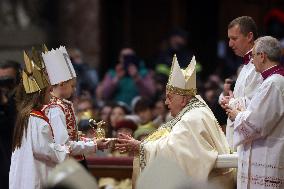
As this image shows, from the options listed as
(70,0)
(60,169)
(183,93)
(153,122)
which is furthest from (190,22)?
(60,169)

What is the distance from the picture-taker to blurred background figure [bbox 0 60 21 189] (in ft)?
35.8

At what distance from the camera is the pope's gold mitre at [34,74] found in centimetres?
955

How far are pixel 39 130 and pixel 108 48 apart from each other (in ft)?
32.5

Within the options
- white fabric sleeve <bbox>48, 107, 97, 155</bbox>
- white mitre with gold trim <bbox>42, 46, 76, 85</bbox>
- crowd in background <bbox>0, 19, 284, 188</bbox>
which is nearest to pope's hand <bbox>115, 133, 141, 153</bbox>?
white fabric sleeve <bbox>48, 107, 97, 155</bbox>

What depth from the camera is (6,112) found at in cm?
1102

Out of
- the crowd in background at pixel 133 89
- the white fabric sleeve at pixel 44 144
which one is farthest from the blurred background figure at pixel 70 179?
the crowd in background at pixel 133 89

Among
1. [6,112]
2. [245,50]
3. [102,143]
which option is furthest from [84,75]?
[102,143]

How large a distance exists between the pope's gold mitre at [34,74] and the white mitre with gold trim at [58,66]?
2.0 inches

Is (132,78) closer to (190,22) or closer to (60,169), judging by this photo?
(190,22)

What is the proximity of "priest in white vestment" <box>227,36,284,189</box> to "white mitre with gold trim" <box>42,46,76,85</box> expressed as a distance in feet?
4.48

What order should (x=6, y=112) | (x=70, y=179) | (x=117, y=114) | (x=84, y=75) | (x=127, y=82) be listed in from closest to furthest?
(x=70, y=179) < (x=6, y=112) < (x=117, y=114) < (x=127, y=82) < (x=84, y=75)

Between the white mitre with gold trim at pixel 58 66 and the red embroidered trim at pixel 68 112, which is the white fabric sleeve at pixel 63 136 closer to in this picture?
the red embroidered trim at pixel 68 112

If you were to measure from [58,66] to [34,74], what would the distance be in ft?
0.79

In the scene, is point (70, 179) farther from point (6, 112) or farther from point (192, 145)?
point (6, 112)
